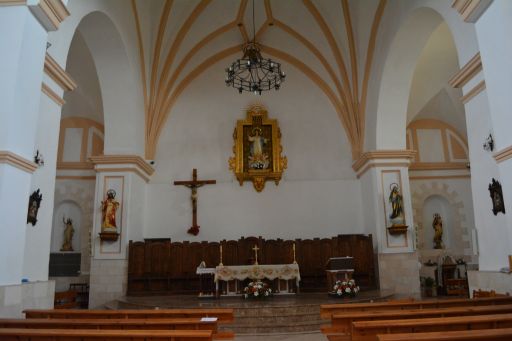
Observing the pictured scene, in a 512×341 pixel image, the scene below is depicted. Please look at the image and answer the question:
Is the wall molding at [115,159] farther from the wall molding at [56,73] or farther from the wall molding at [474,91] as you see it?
the wall molding at [474,91]

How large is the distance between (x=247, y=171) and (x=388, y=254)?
206 inches

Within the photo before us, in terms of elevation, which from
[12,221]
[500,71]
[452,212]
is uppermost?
[500,71]

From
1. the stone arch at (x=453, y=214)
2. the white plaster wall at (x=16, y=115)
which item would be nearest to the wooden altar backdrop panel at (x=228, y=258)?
the stone arch at (x=453, y=214)

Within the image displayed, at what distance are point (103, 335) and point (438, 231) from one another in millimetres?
14187

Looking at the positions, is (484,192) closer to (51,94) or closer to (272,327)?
(272,327)

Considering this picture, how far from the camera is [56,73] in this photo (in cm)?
750

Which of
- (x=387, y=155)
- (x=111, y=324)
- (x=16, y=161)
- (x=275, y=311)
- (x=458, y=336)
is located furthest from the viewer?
(x=387, y=155)

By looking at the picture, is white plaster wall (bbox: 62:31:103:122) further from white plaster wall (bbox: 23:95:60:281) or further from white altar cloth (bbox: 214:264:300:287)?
white altar cloth (bbox: 214:264:300:287)

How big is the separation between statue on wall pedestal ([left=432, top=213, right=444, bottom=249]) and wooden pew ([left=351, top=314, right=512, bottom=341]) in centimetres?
1197

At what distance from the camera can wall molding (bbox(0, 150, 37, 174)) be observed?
5.43m

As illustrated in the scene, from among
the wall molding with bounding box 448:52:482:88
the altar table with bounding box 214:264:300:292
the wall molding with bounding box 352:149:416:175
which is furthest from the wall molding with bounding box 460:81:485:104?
the altar table with bounding box 214:264:300:292

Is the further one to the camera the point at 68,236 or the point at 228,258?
the point at 68,236

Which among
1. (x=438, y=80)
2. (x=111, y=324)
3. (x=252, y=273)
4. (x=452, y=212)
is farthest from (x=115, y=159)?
(x=452, y=212)

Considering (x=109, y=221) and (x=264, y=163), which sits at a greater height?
(x=264, y=163)
